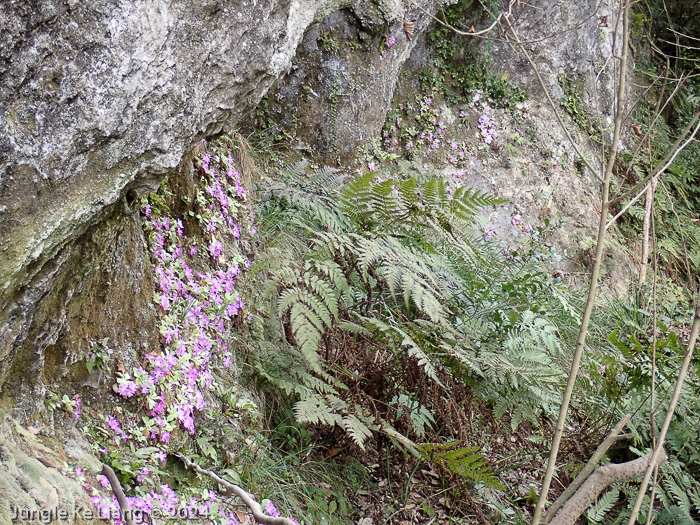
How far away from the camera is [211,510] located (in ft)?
6.11

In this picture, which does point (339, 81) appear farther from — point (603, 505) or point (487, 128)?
point (603, 505)

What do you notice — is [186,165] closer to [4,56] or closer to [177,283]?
[177,283]

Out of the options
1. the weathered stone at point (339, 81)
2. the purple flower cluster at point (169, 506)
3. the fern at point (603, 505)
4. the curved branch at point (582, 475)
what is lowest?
the fern at point (603, 505)

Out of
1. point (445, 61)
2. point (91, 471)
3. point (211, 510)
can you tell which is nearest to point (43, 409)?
point (91, 471)

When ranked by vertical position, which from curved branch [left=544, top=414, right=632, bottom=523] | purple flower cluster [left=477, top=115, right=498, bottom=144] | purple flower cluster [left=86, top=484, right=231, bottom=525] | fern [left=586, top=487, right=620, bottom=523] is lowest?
fern [left=586, top=487, right=620, bottom=523]

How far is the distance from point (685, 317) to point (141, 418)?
5.30 m

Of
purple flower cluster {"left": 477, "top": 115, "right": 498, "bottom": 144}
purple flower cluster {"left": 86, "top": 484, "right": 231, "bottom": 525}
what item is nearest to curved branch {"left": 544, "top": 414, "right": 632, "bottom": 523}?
purple flower cluster {"left": 86, "top": 484, "right": 231, "bottom": 525}

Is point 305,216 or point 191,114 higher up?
point 191,114

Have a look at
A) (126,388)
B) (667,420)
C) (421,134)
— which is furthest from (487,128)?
(667,420)

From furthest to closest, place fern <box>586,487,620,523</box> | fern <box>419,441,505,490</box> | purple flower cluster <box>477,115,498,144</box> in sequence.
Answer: purple flower cluster <box>477,115,498,144</box>
fern <box>586,487,620,523</box>
fern <box>419,441,505,490</box>

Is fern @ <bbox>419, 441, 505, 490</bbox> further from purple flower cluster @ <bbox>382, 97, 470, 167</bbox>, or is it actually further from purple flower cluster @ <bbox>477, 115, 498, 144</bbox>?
purple flower cluster @ <bbox>477, 115, 498, 144</bbox>

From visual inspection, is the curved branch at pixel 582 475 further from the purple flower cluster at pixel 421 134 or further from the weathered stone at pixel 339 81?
the purple flower cluster at pixel 421 134

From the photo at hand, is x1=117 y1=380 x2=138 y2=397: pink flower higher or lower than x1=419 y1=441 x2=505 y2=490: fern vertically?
higher

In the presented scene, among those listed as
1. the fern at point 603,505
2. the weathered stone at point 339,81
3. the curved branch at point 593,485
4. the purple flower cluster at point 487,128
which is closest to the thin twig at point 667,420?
the curved branch at point 593,485
